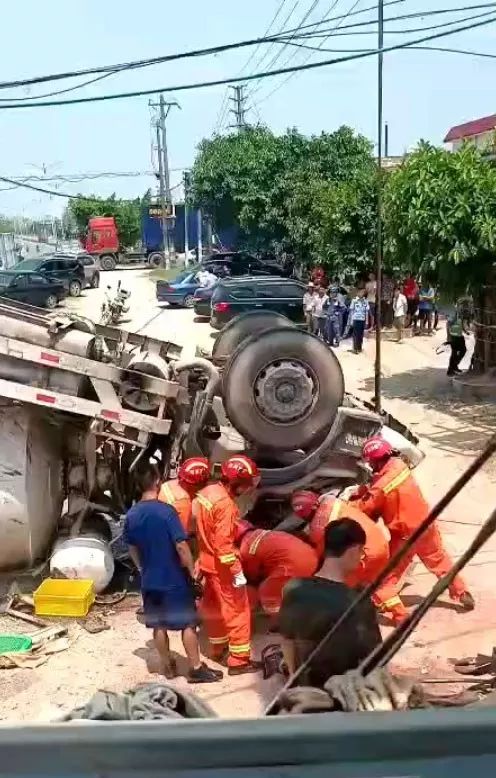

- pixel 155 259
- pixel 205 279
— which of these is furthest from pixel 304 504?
pixel 155 259

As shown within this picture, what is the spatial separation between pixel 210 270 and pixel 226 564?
965 inches

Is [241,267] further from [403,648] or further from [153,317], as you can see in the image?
[403,648]

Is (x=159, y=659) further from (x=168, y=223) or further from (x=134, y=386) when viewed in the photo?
(x=168, y=223)

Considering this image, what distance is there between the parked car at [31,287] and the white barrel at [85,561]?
19735mm

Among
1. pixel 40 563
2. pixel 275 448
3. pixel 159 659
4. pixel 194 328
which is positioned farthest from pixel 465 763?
pixel 194 328

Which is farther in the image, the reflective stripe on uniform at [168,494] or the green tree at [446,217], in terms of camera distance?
the green tree at [446,217]

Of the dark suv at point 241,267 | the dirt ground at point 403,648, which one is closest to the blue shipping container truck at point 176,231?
the dark suv at point 241,267

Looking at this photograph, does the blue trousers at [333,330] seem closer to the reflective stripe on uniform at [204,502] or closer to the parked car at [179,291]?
the parked car at [179,291]

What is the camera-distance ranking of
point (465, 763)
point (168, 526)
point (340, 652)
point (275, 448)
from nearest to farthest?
point (465, 763) → point (340, 652) → point (168, 526) → point (275, 448)

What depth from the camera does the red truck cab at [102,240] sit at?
4544 centimetres

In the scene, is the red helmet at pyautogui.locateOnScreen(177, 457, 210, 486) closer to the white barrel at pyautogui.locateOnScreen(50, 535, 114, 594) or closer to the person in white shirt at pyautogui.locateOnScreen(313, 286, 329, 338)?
the white barrel at pyautogui.locateOnScreen(50, 535, 114, 594)

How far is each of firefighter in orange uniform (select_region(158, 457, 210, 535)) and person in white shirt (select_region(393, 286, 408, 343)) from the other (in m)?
12.9

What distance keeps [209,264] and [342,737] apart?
2889cm

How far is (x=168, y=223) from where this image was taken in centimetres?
4912
